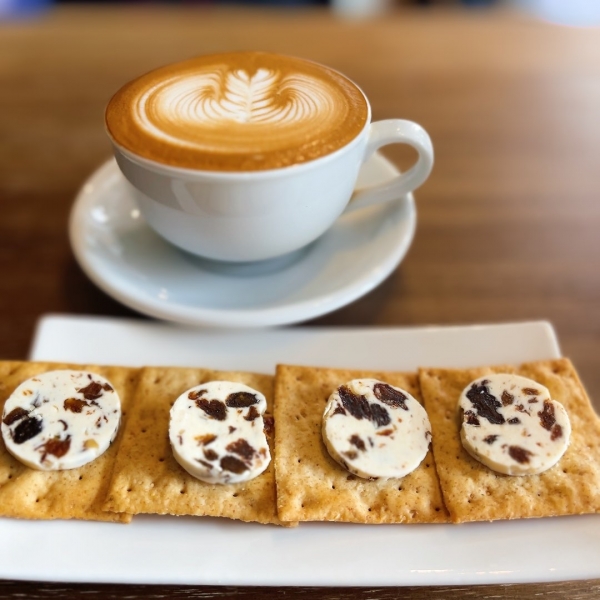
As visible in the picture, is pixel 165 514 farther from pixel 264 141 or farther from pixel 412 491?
pixel 264 141

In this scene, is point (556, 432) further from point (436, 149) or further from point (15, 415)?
point (436, 149)

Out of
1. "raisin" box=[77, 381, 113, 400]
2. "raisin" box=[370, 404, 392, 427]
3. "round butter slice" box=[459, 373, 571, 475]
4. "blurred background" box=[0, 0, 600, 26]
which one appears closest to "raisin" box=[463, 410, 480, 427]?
"round butter slice" box=[459, 373, 571, 475]

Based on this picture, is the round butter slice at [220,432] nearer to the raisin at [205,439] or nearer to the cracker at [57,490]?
the raisin at [205,439]

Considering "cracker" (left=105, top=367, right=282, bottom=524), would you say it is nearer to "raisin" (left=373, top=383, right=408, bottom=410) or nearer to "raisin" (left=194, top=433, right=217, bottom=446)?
"raisin" (left=194, top=433, right=217, bottom=446)

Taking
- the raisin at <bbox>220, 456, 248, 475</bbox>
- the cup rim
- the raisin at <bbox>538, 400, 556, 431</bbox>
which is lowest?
the raisin at <bbox>220, 456, 248, 475</bbox>

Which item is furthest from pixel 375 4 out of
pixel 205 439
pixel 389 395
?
pixel 205 439
